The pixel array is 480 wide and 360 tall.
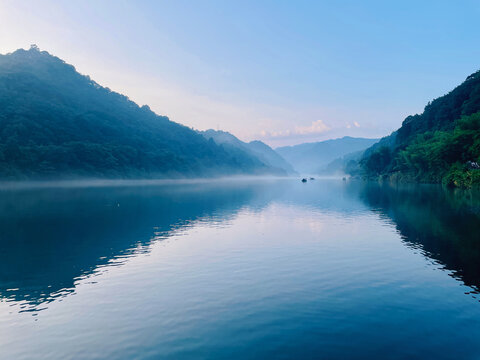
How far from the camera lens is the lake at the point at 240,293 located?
1374 cm

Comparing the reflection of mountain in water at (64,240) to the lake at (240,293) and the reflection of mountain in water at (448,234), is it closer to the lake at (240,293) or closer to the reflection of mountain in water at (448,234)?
the lake at (240,293)

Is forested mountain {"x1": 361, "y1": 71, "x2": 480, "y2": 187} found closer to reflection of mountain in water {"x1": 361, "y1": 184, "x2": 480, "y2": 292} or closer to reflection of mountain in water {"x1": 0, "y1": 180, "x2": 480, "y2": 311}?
reflection of mountain in water {"x1": 361, "y1": 184, "x2": 480, "y2": 292}

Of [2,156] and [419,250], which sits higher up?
[2,156]

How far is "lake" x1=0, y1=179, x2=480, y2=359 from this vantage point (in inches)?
541

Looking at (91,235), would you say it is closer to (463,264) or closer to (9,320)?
(9,320)

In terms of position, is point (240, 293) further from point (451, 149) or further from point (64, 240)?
point (451, 149)

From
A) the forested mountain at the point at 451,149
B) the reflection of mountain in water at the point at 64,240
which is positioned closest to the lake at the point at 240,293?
the reflection of mountain in water at the point at 64,240

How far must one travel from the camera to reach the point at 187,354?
42.9ft

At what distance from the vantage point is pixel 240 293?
65.1 ft

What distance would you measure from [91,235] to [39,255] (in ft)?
29.6

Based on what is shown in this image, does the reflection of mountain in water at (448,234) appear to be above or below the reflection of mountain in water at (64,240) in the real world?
below

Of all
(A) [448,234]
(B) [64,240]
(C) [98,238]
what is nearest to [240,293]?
(C) [98,238]

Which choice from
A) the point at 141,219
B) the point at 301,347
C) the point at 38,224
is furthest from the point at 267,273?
the point at 38,224

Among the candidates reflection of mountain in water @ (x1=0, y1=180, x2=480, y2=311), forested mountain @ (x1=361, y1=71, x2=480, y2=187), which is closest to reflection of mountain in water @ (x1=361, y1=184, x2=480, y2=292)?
reflection of mountain in water @ (x1=0, y1=180, x2=480, y2=311)
